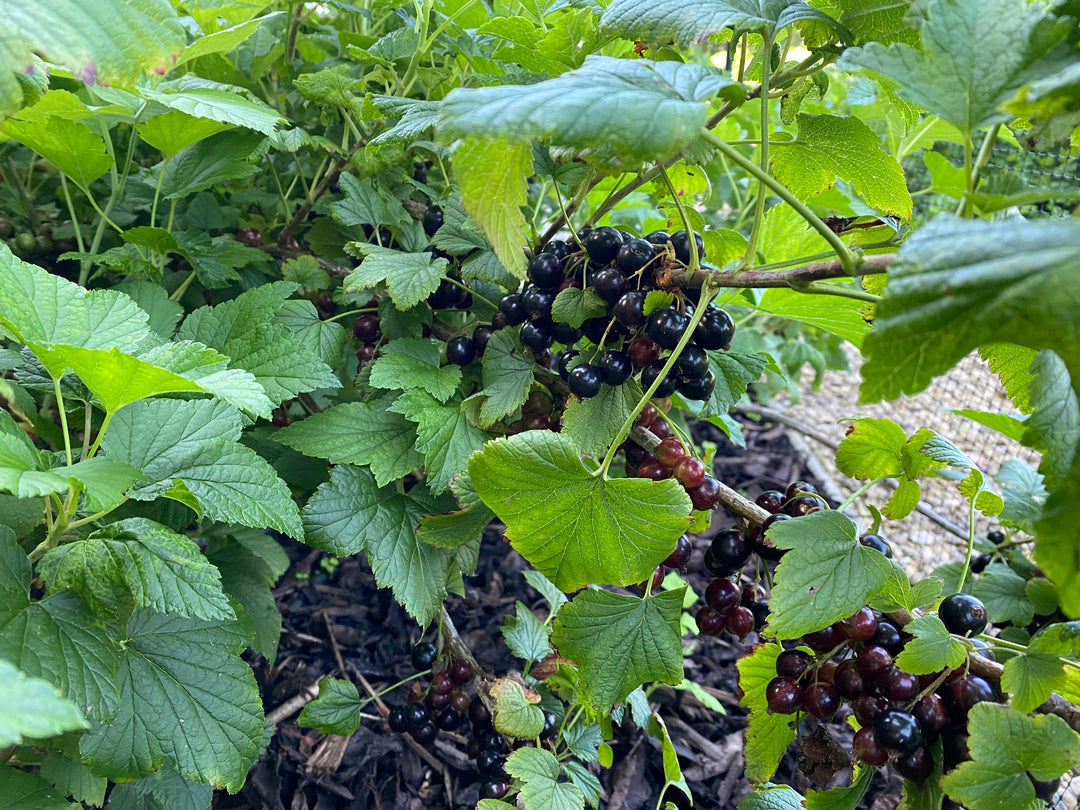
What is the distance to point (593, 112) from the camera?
1.43 ft

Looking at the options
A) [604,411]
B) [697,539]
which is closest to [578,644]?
[604,411]

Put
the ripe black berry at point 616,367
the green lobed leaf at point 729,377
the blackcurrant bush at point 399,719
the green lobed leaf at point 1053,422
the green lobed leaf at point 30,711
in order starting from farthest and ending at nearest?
the blackcurrant bush at point 399,719
the green lobed leaf at point 729,377
the ripe black berry at point 616,367
the green lobed leaf at point 1053,422
the green lobed leaf at point 30,711

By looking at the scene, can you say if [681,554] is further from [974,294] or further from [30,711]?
[30,711]

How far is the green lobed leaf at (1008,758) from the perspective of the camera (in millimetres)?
541

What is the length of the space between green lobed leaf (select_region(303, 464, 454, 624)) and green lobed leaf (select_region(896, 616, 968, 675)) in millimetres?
483

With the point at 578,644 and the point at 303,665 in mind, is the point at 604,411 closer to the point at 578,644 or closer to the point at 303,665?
the point at 578,644

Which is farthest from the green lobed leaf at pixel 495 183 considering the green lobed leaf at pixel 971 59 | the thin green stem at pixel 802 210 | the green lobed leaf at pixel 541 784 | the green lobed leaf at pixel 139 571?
the green lobed leaf at pixel 541 784

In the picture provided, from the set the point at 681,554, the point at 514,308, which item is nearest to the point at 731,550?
the point at 681,554

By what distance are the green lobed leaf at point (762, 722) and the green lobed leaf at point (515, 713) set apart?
0.80ft

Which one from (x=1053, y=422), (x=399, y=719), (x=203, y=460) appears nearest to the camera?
(x=1053, y=422)

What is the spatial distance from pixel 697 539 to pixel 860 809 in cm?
66

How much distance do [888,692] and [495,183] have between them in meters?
0.56

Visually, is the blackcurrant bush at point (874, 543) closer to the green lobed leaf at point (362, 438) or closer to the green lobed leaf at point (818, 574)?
the green lobed leaf at point (818, 574)

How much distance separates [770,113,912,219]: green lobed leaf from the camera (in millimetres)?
714
